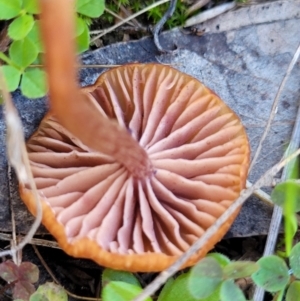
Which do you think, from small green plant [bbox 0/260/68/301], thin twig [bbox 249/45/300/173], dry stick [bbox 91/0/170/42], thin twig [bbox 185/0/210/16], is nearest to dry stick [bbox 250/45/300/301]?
thin twig [bbox 249/45/300/173]

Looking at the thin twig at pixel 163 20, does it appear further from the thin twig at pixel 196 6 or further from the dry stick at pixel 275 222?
the dry stick at pixel 275 222

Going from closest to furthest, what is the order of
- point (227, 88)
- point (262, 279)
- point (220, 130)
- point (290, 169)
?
point (262, 279) → point (220, 130) → point (290, 169) → point (227, 88)

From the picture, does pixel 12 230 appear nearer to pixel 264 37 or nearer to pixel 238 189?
pixel 238 189

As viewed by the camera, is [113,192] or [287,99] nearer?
[113,192]

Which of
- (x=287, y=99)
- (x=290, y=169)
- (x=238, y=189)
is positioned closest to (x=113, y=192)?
(x=238, y=189)

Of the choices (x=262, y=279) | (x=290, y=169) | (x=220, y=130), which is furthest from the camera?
(x=290, y=169)

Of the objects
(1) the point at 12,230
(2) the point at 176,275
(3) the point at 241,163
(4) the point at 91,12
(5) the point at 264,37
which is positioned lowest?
(2) the point at 176,275

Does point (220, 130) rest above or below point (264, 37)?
below
